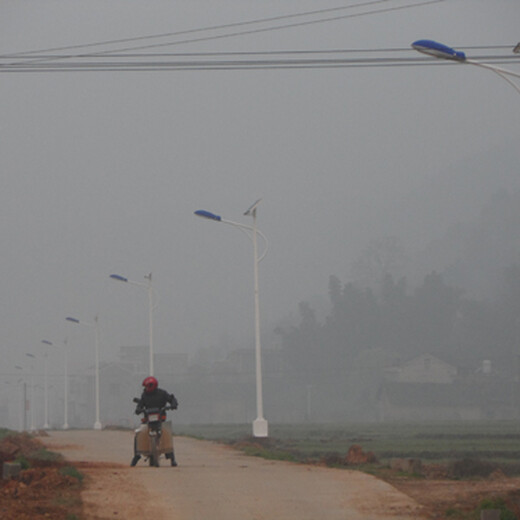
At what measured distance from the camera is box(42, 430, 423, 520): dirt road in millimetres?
12594

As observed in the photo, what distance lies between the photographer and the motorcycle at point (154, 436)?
19391 millimetres

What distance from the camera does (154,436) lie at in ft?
64.2

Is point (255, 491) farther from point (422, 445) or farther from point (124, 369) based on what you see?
point (124, 369)

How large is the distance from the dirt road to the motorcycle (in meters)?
0.30

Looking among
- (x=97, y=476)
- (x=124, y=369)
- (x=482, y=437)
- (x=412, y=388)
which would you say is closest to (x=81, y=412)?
(x=124, y=369)

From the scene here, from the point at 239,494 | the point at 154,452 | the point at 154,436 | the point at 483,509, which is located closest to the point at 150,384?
the point at 154,436

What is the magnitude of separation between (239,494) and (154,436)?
523 centimetres

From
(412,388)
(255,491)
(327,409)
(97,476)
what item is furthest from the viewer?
(327,409)

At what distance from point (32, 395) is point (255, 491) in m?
89.5

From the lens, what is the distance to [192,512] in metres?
12.7

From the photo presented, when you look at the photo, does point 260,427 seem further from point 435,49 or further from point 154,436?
point 435,49

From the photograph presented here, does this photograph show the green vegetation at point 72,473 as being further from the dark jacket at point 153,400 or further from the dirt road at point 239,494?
the dark jacket at point 153,400

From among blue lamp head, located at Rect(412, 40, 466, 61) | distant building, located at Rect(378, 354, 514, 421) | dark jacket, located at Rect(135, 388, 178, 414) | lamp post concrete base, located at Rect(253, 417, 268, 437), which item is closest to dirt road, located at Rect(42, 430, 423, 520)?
dark jacket, located at Rect(135, 388, 178, 414)

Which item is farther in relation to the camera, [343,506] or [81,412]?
[81,412]
